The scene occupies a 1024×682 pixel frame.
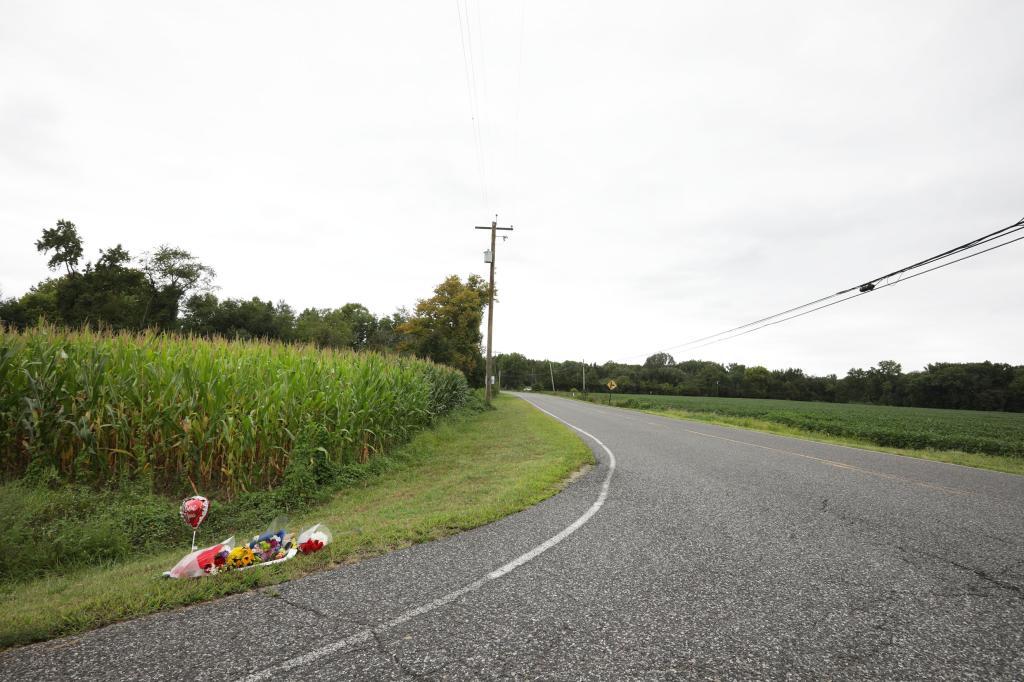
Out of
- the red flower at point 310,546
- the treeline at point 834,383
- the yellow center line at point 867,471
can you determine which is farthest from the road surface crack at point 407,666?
the treeline at point 834,383

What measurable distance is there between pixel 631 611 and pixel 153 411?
6.56 m

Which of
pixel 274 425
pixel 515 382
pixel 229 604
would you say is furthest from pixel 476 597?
pixel 515 382

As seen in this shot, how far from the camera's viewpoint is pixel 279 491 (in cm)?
628

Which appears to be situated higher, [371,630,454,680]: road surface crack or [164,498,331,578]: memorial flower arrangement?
[371,630,454,680]: road surface crack

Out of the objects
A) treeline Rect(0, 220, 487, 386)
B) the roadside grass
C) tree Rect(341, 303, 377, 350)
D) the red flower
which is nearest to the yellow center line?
the roadside grass

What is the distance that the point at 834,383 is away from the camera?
81500 millimetres

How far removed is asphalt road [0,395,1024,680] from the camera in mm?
2387

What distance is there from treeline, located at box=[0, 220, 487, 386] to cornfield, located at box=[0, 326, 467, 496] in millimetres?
20508

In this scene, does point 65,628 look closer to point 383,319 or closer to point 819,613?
point 819,613

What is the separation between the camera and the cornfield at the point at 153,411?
5453mm

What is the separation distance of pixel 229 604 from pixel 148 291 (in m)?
61.5

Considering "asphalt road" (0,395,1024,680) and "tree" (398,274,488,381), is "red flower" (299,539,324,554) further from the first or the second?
"tree" (398,274,488,381)

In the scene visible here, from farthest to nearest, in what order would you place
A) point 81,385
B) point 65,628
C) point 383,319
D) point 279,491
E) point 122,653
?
point 383,319 < point 279,491 < point 81,385 < point 65,628 < point 122,653

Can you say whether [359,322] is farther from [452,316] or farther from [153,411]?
[153,411]
